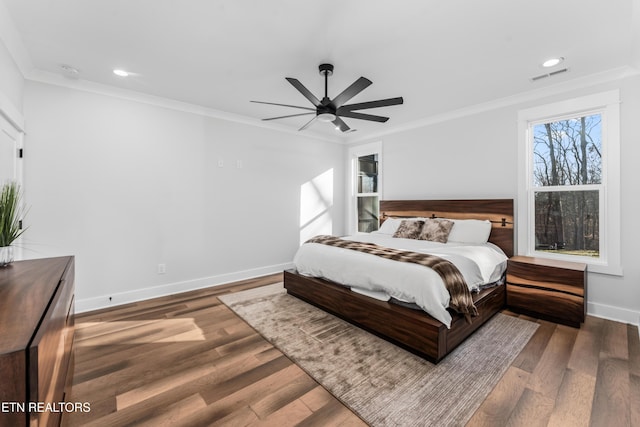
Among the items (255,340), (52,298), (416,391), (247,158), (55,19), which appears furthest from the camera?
(247,158)

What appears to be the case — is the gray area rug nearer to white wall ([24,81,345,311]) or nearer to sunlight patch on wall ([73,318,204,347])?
sunlight patch on wall ([73,318,204,347])

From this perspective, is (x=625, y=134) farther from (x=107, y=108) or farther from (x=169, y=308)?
(x=107, y=108)

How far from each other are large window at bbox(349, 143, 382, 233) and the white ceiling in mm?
2102

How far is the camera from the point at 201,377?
6.54 feet

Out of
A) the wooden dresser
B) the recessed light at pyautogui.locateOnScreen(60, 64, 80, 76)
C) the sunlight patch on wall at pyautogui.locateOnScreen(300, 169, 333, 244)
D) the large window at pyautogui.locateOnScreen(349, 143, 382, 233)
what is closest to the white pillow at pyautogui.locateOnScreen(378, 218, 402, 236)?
the large window at pyautogui.locateOnScreen(349, 143, 382, 233)

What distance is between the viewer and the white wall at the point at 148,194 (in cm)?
297

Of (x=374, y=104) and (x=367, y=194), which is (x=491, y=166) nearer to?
(x=374, y=104)

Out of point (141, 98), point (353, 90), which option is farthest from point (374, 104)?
point (141, 98)

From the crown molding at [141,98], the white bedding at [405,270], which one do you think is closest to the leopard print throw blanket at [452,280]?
the white bedding at [405,270]

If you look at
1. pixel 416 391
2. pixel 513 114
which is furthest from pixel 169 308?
pixel 513 114

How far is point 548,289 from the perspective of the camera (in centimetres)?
285

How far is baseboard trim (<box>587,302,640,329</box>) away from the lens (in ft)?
9.08

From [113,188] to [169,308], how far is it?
154 centimetres

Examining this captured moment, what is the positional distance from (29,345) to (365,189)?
5.23m
